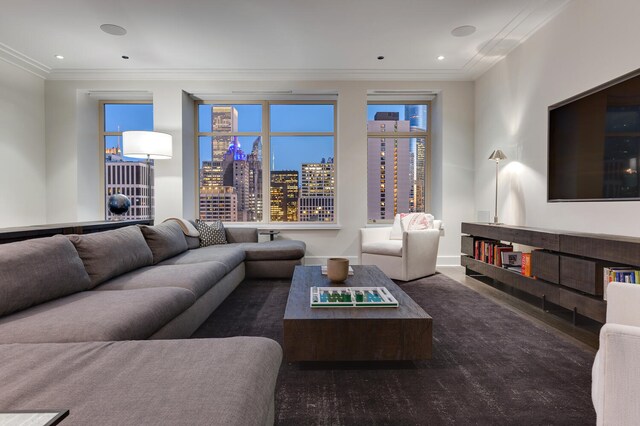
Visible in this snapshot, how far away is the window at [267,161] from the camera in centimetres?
520

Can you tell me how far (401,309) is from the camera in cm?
181

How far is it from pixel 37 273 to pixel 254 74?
378cm

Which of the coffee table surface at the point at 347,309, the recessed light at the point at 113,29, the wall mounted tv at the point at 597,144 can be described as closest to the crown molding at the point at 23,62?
the recessed light at the point at 113,29

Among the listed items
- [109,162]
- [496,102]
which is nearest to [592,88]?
[496,102]

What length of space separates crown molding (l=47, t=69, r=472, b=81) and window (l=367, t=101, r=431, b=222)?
0.64 meters

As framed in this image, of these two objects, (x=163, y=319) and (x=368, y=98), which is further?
(x=368, y=98)

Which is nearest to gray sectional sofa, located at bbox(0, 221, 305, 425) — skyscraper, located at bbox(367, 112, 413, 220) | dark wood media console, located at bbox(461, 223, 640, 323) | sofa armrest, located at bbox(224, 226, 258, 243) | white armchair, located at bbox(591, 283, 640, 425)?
white armchair, located at bbox(591, 283, 640, 425)

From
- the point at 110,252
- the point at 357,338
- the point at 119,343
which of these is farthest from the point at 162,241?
the point at 357,338

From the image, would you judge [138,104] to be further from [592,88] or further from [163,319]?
[592,88]

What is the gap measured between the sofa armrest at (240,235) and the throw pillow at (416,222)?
2.03 m

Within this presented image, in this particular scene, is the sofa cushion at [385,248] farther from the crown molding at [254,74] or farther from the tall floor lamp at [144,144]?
the tall floor lamp at [144,144]

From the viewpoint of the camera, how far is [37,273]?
5.38 feet

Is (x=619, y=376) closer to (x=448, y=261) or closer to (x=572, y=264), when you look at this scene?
(x=572, y=264)

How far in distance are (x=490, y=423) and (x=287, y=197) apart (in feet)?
14.0
